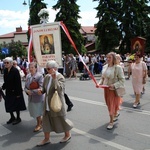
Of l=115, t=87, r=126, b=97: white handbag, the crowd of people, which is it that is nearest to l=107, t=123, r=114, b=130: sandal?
the crowd of people

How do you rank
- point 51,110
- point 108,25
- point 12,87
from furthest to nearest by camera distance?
point 108,25
point 12,87
point 51,110

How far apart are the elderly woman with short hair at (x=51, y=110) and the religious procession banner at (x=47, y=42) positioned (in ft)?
6.99

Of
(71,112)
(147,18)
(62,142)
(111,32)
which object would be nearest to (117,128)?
(62,142)

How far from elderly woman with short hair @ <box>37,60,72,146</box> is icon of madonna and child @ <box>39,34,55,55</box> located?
7.23 feet

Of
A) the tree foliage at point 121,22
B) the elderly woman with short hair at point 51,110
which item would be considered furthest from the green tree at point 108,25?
the elderly woman with short hair at point 51,110

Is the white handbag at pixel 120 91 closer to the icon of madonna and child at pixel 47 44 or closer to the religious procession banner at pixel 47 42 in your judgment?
the religious procession banner at pixel 47 42

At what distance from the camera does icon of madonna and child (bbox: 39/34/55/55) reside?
7.10m

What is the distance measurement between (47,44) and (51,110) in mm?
2676

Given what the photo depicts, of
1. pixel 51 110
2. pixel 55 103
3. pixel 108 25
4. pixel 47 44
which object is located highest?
pixel 108 25

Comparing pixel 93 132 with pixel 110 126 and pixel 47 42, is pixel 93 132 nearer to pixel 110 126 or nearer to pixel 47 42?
pixel 110 126

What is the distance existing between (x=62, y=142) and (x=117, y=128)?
1421 millimetres

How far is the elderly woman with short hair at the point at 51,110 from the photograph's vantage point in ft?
15.9

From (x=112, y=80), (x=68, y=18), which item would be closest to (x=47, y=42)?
(x=112, y=80)

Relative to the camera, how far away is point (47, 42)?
7121mm
